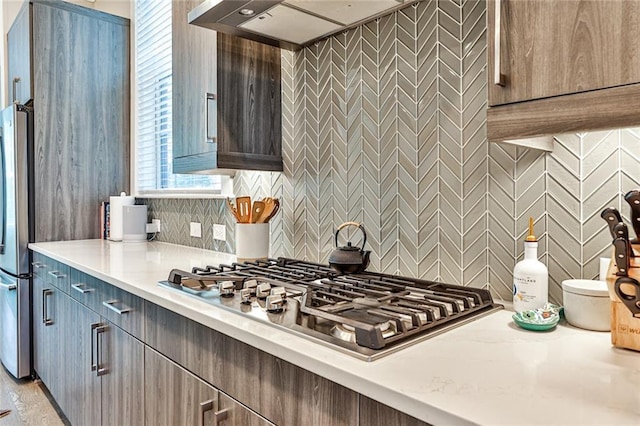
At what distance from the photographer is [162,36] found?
318cm

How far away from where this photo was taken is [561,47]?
90 cm

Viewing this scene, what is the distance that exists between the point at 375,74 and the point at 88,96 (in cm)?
243

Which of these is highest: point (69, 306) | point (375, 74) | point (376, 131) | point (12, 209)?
point (375, 74)

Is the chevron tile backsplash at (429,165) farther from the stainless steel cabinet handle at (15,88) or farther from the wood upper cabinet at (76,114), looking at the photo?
the stainless steel cabinet handle at (15,88)

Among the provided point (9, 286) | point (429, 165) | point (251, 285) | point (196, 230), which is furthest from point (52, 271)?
point (429, 165)

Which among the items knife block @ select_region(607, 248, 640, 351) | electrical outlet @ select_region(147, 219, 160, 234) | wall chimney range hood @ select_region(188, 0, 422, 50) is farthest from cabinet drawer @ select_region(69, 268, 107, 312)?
knife block @ select_region(607, 248, 640, 351)

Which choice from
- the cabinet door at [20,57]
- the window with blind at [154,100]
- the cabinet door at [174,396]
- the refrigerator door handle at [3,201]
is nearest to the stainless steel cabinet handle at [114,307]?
the cabinet door at [174,396]

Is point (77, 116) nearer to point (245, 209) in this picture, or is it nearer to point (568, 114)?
point (245, 209)

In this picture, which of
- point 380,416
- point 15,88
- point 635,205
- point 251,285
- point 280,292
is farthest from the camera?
point 15,88

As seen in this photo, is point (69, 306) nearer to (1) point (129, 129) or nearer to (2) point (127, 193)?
(2) point (127, 193)

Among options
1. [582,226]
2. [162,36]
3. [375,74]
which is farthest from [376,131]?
[162,36]

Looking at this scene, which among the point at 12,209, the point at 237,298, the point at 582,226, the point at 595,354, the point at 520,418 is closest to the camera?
the point at 520,418

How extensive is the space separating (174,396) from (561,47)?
1.40 meters

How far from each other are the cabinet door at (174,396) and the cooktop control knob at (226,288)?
253 mm
